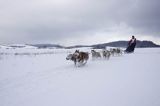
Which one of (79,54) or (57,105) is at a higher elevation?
(79,54)

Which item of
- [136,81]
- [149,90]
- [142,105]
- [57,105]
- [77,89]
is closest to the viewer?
[142,105]

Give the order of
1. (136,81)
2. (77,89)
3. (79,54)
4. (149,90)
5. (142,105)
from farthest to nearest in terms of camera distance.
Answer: (79,54) → (136,81) → (77,89) → (149,90) → (142,105)

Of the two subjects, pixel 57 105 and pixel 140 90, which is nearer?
pixel 57 105

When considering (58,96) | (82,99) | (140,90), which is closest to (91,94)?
(82,99)

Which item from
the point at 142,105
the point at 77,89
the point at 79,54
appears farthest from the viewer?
the point at 79,54

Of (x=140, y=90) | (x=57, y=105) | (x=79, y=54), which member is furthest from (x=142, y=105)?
(x=79, y=54)

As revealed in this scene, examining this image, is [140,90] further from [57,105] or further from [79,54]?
[79,54]

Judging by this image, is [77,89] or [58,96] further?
[77,89]

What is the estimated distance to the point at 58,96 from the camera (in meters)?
6.41

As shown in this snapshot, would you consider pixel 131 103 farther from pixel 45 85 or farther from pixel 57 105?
pixel 45 85

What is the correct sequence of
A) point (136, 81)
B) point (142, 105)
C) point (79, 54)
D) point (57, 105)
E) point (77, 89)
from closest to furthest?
point (142, 105), point (57, 105), point (77, 89), point (136, 81), point (79, 54)

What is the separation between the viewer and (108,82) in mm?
7730

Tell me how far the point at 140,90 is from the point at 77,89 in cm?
210

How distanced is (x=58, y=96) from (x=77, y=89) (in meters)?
0.89
